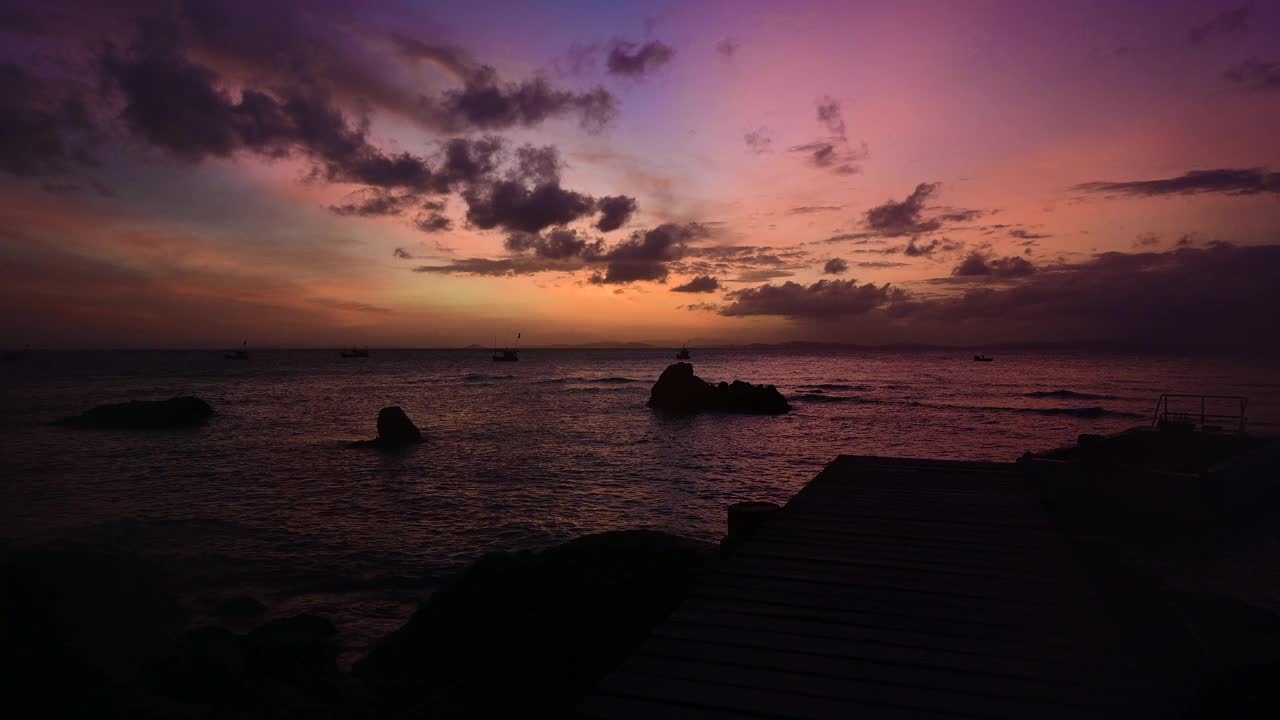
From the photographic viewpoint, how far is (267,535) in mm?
17500

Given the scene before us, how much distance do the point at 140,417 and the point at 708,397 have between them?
40031 millimetres

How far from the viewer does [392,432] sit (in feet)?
110

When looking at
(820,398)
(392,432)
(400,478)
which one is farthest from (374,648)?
(820,398)

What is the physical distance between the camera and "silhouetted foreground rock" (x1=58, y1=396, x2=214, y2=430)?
40.1 metres

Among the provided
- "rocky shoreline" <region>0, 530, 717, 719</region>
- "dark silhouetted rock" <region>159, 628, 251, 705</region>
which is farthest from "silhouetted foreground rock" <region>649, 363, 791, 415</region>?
"dark silhouetted rock" <region>159, 628, 251, 705</region>

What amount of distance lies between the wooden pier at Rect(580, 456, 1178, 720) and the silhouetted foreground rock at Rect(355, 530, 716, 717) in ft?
4.19

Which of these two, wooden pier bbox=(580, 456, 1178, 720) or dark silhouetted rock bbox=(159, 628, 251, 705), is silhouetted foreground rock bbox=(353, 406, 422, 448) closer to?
dark silhouetted rock bbox=(159, 628, 251, 705)

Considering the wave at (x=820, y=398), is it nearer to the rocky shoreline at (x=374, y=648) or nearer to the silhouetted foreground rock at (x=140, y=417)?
the silhouetted foreground rock at (x=140, y=417)

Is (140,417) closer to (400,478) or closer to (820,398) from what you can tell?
(400,478)

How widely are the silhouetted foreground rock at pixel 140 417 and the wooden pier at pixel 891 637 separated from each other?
46.3m

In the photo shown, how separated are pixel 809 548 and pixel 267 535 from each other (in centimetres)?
1626

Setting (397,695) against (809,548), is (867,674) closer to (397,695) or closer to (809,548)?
(809,548)

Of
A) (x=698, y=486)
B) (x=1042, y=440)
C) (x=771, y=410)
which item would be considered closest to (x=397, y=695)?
(x=698, y=486)

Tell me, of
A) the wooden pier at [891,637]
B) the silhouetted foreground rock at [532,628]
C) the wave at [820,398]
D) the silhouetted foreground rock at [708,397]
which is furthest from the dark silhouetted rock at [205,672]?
the wave at [820,398]
